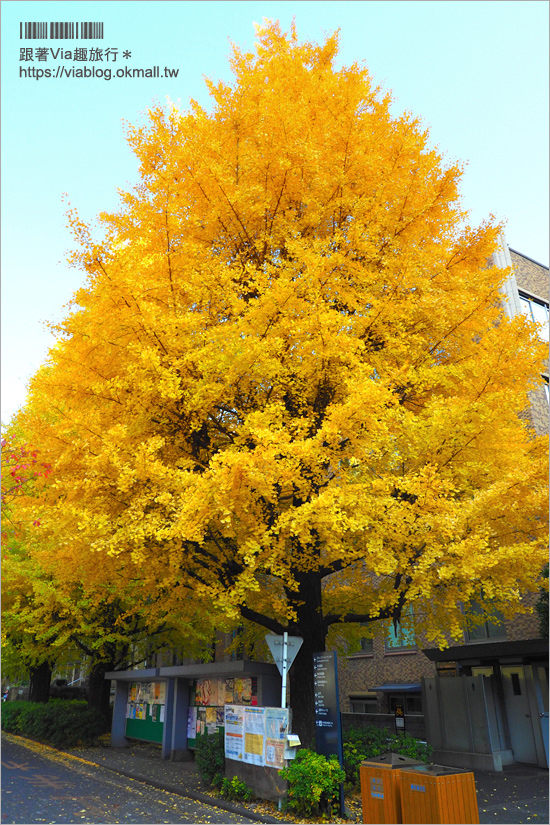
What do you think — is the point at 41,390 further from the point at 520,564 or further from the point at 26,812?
the point at 520,564

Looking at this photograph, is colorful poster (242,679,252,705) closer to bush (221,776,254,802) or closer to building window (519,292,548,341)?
bush (221,776,254,802)

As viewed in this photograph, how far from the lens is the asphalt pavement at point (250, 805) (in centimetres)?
961

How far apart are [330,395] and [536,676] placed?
9968mm

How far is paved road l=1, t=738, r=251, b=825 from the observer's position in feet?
31.8

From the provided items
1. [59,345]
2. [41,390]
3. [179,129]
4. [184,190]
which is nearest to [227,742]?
[41,390]

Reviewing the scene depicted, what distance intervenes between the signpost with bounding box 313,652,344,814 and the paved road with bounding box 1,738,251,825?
1.80 meters

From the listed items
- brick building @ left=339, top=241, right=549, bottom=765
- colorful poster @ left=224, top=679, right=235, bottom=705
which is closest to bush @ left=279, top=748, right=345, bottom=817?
colorful poster @ left=224, top=679, right=235, bottom=705

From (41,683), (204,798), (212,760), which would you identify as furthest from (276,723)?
(41,683)

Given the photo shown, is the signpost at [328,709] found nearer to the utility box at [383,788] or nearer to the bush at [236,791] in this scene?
the utility box at [383,788]

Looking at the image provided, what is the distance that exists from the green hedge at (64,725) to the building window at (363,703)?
29.5ft

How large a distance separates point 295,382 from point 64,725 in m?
17.1

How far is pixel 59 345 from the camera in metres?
11.5

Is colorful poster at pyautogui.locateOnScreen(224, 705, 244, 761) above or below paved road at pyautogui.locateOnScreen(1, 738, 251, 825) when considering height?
above

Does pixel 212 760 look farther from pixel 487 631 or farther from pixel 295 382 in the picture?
pixel 487 631
